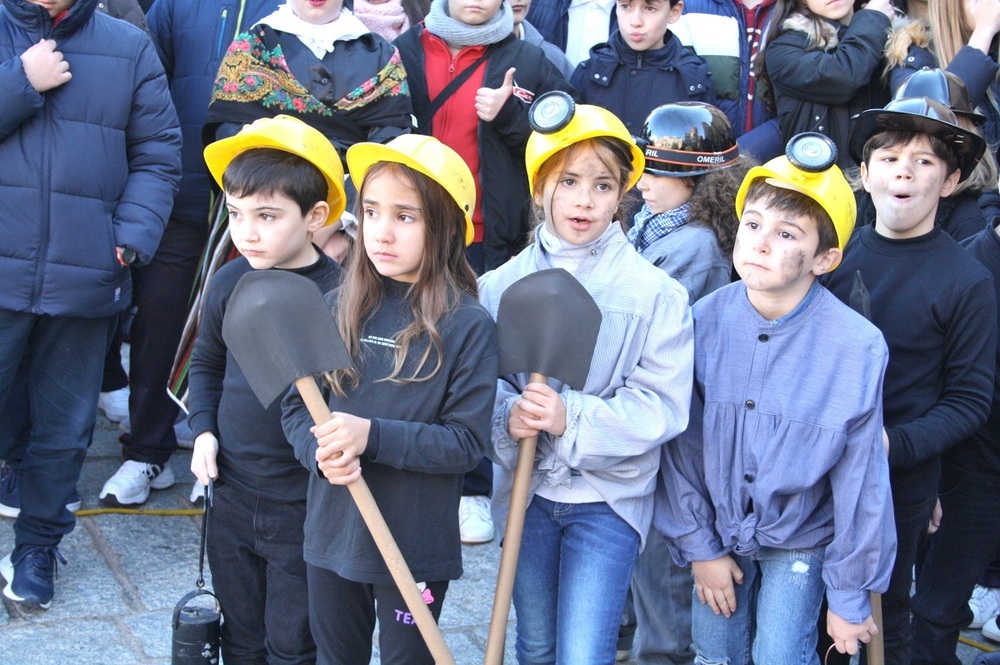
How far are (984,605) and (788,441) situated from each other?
1.95 m

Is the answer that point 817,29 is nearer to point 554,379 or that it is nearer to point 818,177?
point 818,177

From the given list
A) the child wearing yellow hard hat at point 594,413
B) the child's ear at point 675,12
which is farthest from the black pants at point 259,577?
the child's ear at point 675,12

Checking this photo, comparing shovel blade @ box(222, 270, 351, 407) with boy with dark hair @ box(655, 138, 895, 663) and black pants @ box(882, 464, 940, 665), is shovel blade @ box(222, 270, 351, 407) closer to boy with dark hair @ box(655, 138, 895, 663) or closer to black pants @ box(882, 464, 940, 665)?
boy with dark hair @ box(655, 138, 895, 663)

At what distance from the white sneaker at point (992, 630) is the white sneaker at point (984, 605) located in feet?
0.10

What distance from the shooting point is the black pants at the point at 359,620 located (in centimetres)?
266

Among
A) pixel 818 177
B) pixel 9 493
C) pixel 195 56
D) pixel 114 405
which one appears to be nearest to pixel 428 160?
pixel 818 177

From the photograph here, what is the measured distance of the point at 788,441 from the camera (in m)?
2.76

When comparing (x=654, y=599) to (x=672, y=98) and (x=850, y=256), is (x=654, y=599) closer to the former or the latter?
(x=850, y=256)

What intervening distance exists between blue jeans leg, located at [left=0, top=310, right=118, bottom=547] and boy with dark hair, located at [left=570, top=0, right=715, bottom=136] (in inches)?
84.9

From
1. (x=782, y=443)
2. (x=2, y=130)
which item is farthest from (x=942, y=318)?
(x=2, y=130)

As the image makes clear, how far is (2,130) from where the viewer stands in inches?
142

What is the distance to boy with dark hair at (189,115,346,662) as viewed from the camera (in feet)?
9.72

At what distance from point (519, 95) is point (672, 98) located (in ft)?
2.04

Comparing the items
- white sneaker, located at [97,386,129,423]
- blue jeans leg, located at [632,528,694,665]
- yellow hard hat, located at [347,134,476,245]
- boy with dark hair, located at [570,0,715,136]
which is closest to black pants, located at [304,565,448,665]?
yellow hard hat, located at [347,134,476,245]
